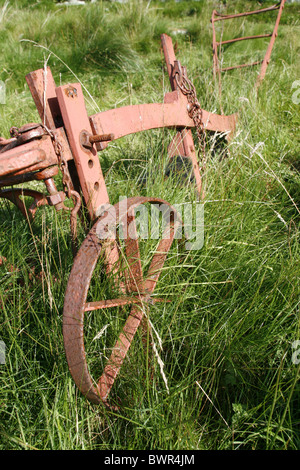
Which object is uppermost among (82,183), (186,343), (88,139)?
(88,139)

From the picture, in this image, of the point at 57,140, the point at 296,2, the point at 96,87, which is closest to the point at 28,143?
the point at 57,140

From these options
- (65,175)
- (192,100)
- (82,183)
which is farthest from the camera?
(192,100)

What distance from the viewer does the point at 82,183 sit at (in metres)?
1.46

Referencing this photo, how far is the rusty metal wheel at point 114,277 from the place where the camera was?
1205mm

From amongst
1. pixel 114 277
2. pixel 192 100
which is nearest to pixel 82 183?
pixel 114 277

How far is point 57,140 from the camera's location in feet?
4.31

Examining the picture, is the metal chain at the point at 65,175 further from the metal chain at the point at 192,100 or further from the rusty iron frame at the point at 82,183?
the metal chain at the point at 192,100

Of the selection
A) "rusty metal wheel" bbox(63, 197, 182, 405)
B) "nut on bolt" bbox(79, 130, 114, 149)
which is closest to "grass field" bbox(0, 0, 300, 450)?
"rusty metal wheel" bbox(63, 197, 182, 405)

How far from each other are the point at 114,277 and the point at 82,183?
374mm

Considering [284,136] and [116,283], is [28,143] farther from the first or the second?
[284,136]

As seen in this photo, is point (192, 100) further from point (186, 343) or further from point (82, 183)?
point (186, 343)

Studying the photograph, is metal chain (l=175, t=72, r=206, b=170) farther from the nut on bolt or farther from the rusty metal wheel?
the nut on bolt
